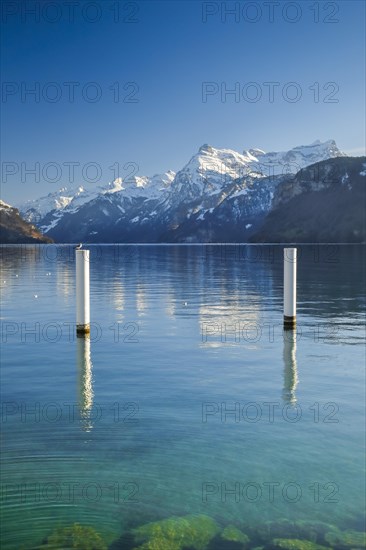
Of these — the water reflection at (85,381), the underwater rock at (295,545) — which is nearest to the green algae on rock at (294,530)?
the underwater rock at (295,545)

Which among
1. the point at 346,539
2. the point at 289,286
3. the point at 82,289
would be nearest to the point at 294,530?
the point at 346,539

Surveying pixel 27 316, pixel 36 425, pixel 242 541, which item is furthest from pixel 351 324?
pixel 242 541

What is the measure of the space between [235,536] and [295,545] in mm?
986

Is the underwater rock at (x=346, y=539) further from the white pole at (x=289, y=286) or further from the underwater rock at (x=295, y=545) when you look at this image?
the white pole at (x=289, y=286)

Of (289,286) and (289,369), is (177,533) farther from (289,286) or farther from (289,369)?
(289,286)

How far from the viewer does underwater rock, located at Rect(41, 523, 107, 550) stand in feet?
30.3

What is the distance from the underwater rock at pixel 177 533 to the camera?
30.5ft

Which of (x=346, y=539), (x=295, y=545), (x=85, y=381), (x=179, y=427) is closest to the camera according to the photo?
(x=295, y=545)

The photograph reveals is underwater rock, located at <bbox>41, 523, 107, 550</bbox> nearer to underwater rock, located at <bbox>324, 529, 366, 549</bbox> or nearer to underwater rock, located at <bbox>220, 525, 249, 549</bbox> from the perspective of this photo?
underwater rock, located at <bbox>220, 525, 249, 549</bbox>

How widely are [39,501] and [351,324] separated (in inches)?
1024

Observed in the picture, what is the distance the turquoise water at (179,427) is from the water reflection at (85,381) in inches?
2.0

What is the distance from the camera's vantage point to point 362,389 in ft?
61.7

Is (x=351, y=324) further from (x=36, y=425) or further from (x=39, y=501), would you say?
(x=39, y=501)

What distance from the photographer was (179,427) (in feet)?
48.6
